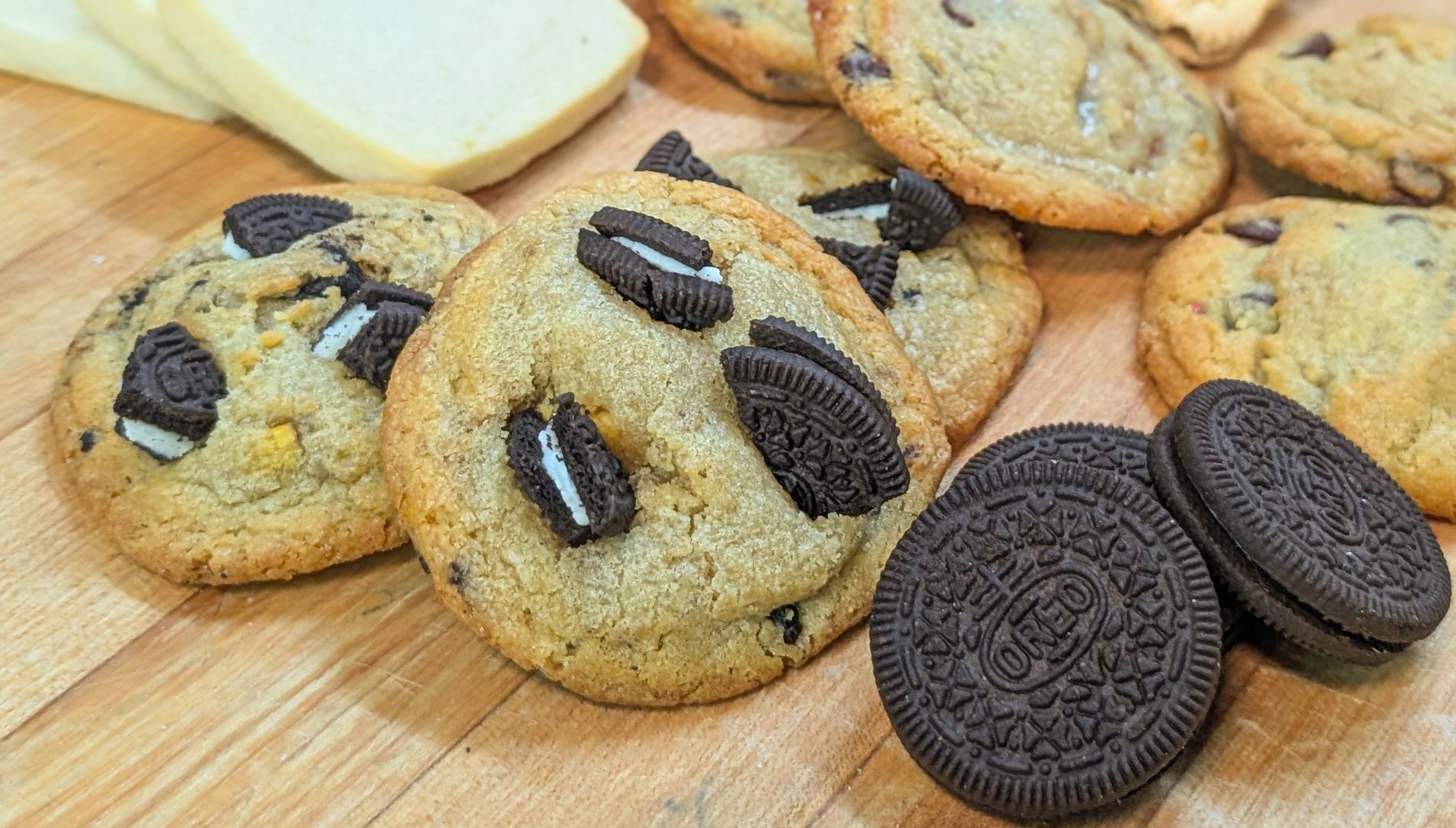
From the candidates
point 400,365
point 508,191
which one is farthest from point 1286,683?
point 508,191

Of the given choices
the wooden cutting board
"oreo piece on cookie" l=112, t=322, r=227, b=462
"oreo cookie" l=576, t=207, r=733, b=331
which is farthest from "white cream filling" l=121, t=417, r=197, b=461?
"oreo cookie" l=576, t=207, r=733, b=331

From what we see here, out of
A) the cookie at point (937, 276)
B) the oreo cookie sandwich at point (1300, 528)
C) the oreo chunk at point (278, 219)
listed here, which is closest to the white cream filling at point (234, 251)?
the oreo chunk at point (278, 219)

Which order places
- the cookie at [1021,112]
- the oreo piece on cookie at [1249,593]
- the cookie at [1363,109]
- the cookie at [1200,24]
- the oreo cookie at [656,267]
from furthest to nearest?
1. the cookie at [1200,24]
2. the cookie at [1363,109]
3. the cookie at [1021,112]
4. the oreo cookie at [656,267]
5. the oreo piece on cookie at [1249,593]

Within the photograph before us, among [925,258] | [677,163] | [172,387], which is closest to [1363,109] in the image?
[925,258]

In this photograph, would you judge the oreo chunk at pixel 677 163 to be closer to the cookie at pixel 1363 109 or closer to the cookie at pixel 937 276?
the cookie at pixel 937 276

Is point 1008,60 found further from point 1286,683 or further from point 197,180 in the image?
point 197,180

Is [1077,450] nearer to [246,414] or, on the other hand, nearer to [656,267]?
[656,267]
